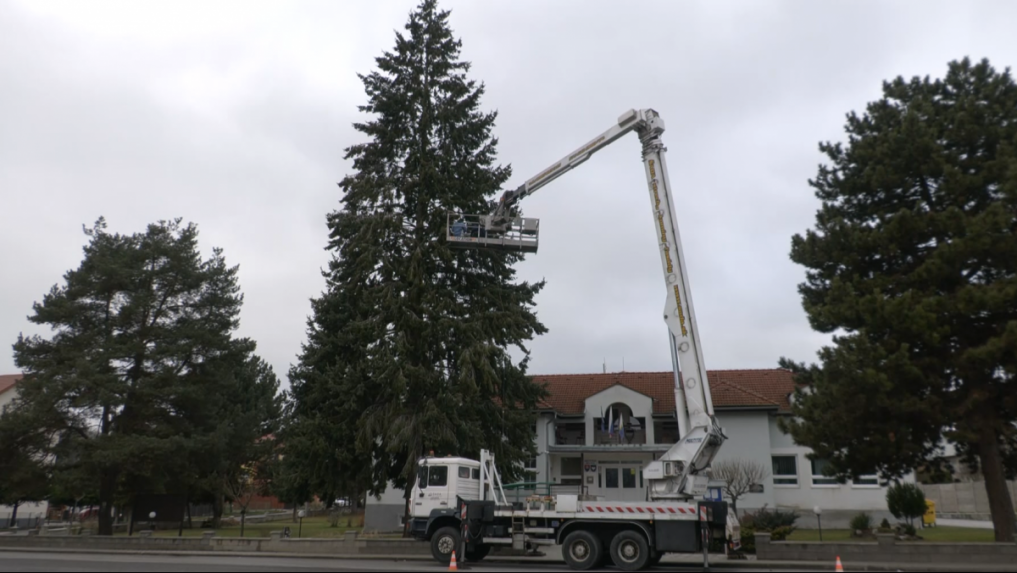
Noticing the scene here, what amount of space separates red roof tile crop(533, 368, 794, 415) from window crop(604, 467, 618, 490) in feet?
11.5

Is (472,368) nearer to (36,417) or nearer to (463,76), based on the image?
(463,76)

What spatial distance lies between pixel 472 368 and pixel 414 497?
6.48 meters

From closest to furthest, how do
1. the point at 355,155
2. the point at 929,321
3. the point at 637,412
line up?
the point at 929,321 → the point at 355,155 → the point at 637,412

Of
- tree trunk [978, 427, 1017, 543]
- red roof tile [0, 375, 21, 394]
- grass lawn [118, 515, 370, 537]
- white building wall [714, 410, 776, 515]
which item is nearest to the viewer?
tree trunk [978, 427, 1017, 543]

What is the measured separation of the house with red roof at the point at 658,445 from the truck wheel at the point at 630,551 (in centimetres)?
1590

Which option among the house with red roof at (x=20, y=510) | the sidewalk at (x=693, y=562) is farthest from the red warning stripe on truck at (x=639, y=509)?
the house with red roof at (x=20, y=510)

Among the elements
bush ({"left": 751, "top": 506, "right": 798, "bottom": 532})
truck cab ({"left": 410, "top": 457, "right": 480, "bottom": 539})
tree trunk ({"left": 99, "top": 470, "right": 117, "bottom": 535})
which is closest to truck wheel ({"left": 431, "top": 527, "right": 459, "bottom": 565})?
truck cab ({"left": 410, "top": 457, "right": 480, "bottom": 539})

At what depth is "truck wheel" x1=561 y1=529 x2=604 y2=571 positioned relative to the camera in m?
17.9

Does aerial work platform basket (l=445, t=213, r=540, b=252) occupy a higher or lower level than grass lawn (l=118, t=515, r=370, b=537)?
higher

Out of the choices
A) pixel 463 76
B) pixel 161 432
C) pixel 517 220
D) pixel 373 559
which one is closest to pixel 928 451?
pixel 517 220

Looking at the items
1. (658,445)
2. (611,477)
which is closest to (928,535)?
(658,445)

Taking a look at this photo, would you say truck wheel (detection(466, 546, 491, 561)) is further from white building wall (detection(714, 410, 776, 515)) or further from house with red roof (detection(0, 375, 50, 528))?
house with red roof (detection(0, 375, 50, 528))

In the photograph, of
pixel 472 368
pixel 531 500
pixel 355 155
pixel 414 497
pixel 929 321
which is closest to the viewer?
pixel 929 321

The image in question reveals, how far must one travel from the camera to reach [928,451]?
65.4ft
